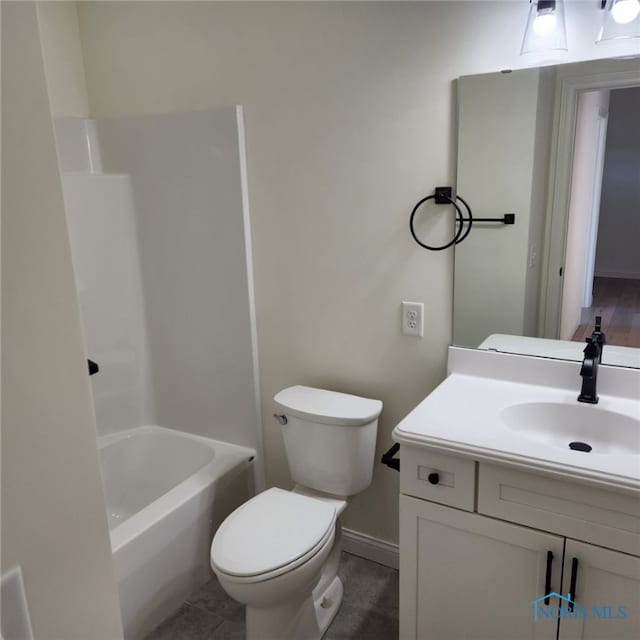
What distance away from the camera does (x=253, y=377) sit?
7.80ft

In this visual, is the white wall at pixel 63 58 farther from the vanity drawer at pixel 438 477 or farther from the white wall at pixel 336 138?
the vanity drawer at pixel 438 477

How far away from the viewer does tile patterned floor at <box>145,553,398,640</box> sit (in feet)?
6.40

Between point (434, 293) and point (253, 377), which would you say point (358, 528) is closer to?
point (253, 377)

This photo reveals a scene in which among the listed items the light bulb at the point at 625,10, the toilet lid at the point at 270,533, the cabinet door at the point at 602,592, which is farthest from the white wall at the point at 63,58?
the cabinet door at the point at 602,592

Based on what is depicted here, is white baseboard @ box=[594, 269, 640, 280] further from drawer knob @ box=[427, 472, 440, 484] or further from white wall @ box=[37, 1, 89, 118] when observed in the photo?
white wall @ box=[37, 1, 89, 118]

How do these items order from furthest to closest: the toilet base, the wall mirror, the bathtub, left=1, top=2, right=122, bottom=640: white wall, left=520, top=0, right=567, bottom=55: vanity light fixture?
the bathtub < the toilet base < the wall mirror < left=520, top=0, right=567, bottom=55: vanity light fixture < left=1, top=2, right=122, bottom=640: white wall

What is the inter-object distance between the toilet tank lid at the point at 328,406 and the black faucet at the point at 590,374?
69cm

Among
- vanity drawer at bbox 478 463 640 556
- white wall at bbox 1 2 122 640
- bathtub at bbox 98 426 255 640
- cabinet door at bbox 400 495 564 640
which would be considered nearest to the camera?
white wall at bbox 1 2 122 640

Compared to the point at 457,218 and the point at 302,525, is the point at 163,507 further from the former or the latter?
the point at 457,218

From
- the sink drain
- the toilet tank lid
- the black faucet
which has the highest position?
the black faucet

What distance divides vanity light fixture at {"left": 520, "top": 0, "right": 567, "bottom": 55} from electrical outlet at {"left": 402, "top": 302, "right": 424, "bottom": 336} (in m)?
0.85

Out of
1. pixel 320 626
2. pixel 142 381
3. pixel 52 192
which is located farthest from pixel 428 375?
pixel 52 192

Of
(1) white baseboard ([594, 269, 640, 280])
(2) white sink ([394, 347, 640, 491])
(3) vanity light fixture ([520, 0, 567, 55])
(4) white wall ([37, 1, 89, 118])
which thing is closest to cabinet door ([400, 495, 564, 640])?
(2) white sink ([394, 347, 640, 491])

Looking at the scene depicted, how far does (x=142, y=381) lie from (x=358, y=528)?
1210 mm
